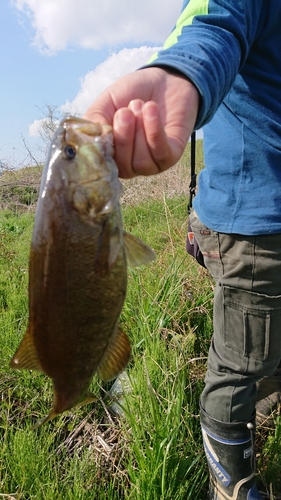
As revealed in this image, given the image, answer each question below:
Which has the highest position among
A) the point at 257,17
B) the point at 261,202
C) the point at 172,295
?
the point at 257,17

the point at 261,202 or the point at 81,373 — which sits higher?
the point at 261,202

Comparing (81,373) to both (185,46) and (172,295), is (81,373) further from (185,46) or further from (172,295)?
(172,295)

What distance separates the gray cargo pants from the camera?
76.3 inches

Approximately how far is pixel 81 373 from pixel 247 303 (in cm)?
103

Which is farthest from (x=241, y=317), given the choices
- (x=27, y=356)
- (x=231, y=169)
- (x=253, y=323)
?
(x=27, y=356)

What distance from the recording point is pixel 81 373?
48.9 inches

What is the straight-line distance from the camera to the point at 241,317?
79.4 inches

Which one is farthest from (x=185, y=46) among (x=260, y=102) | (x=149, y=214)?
(x=149, y=214)

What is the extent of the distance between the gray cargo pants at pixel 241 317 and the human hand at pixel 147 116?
0.93 metres

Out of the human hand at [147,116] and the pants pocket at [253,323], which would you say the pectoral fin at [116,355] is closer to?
the human hand at [147,116]

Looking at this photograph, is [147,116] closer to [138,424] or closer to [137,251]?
[137,251]

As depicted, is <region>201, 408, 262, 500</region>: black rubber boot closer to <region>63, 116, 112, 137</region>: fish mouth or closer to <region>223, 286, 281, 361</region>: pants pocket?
<region>223, 286, 281, 361</region>: pants pocket

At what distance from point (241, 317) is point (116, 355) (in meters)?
0.91

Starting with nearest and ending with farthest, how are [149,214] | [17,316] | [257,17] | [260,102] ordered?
[257,17]
[260,102]
[17,316]
[149,214]
